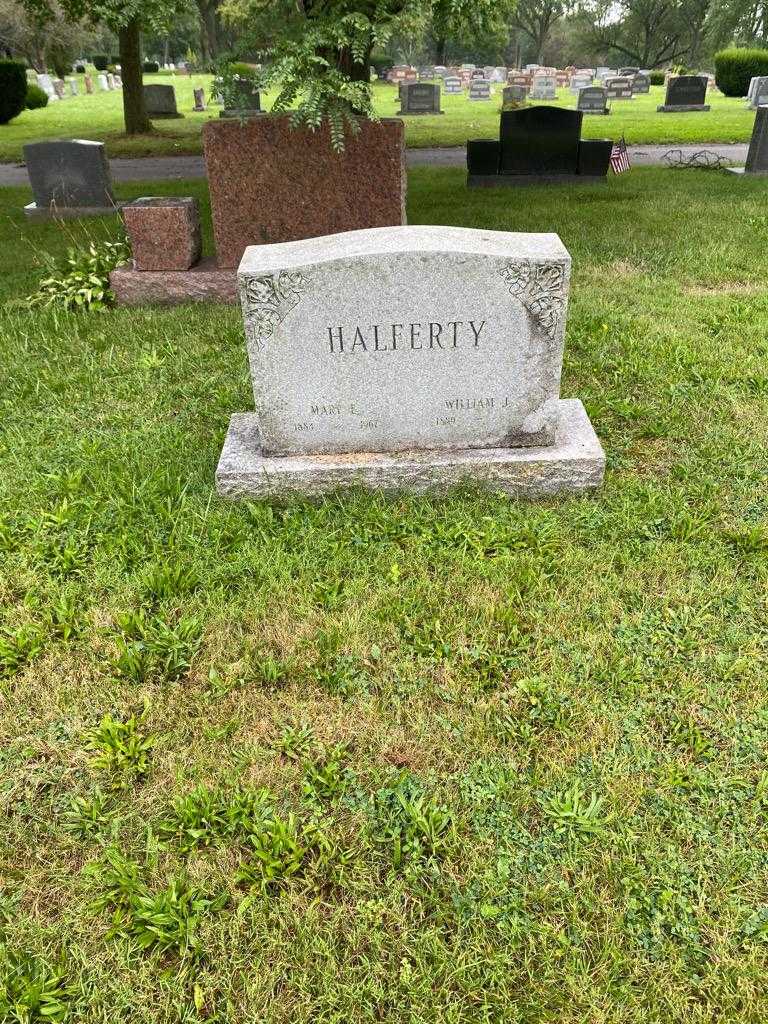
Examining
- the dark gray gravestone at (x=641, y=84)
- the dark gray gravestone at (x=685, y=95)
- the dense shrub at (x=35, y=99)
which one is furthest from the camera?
the dark gray gravestone at (x=641, y=84)

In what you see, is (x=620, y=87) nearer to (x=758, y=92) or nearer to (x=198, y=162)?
(x=758, y=92)

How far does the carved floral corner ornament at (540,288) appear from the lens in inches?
126

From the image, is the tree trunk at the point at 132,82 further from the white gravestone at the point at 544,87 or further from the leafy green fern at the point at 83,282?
the white gravestone at the point at 544,87

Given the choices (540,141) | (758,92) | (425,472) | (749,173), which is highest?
(758,92)

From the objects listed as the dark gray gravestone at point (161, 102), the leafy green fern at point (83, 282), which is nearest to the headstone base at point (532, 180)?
the leafy green fern at point (83, 282)

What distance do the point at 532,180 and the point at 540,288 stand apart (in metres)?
8.35

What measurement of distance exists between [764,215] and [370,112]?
5.69 metres

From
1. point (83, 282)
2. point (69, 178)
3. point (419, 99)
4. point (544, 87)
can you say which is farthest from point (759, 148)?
point (544, 87)

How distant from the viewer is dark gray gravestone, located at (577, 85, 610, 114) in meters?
21.3

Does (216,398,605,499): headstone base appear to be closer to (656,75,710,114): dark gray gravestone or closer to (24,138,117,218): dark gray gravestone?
(24,138,117,218): dark gray gravestone

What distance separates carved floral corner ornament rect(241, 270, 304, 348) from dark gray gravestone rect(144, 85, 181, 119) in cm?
2302

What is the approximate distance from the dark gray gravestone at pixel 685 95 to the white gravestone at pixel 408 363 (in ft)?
77.1

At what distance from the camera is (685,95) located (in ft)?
74.6

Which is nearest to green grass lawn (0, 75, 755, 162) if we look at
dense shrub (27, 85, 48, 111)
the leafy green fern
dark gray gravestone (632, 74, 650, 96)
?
dense shrub (27, 85, 48, 111)
